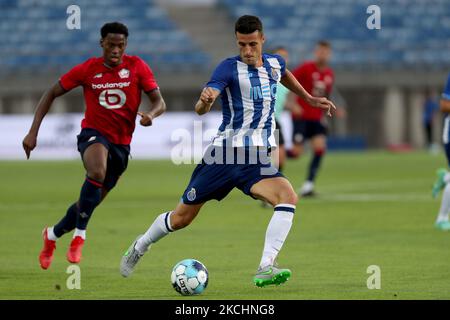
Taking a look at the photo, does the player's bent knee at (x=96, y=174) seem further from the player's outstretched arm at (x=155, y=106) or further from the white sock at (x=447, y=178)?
the white sock at (x=447, y=178)

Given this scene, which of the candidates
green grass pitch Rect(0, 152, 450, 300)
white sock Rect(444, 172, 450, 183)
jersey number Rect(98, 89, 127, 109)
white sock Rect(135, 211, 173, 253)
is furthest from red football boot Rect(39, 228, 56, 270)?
white sock Rect(444, 172, 450, 183)

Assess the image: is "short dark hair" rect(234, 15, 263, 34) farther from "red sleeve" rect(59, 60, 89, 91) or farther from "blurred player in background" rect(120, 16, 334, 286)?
"red sleeve" rect(59, 60, 89, 91)

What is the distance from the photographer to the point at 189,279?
26.7ft

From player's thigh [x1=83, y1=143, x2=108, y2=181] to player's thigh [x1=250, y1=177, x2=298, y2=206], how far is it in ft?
6.18

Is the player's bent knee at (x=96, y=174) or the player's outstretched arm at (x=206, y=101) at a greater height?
the player's outstretched arm at (x=206, y=101)

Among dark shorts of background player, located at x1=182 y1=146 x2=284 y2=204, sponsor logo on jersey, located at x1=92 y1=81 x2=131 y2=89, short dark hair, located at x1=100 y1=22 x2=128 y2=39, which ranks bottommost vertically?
dark shorts of background player, located at x1=182 y1=146 x2=284 y2=204

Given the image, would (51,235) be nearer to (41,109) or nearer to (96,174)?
(96,174)

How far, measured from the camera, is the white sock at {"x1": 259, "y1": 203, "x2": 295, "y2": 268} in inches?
336

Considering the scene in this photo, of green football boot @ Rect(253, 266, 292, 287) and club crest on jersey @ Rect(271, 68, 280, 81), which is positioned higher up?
club crest on jersey @ Rect(271, 68, 280, 81)

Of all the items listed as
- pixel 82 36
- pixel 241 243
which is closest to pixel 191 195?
pixel 241 243

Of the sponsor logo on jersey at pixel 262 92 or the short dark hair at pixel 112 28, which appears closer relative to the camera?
the sponsor logo on jersey at pixel 262 92

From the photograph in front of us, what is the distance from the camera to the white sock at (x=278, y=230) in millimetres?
8523

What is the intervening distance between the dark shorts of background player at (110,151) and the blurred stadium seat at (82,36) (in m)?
34.2

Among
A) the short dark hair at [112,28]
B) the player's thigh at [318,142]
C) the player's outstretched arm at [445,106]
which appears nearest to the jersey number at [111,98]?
the short dark hair at [112,28]
